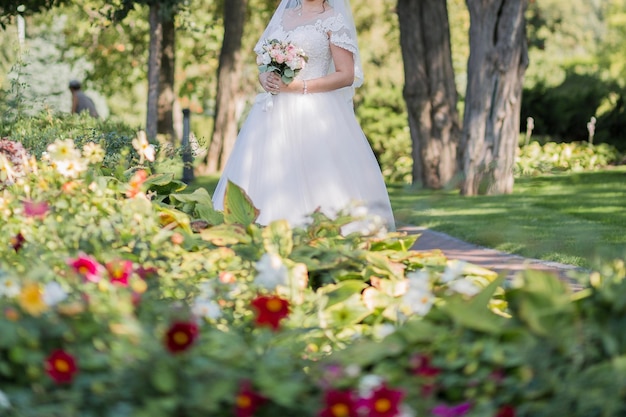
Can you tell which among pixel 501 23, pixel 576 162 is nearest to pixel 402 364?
pixel 501 23

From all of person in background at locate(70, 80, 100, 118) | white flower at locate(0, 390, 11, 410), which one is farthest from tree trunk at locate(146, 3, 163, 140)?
white flower at locate(0, 390, 11, 410)

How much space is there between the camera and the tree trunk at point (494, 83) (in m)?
13.8

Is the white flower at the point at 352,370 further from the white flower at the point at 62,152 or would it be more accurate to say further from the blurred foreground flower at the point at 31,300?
the white flower at the point at 62,152

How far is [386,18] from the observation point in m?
30.4

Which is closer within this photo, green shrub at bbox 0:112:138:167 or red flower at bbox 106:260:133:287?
red flower at bbox 106:260:133:287

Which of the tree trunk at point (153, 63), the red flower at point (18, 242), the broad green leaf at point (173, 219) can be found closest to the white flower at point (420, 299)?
the broad green leaf at point (173, 219)

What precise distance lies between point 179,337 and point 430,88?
45.6 feet

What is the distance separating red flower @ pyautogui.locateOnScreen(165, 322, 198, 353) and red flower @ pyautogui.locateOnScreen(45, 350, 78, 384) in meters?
0.23

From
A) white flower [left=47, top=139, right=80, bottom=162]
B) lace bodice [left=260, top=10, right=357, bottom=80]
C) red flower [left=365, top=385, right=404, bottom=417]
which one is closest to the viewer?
red flower [left=365, top=385, right=404, bottom=417]

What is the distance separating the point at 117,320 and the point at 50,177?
1840 mm

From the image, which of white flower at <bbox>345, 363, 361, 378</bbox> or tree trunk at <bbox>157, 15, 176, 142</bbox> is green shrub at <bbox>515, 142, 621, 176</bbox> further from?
white flower at <bbox>345, 363, 361, 378</bbox>

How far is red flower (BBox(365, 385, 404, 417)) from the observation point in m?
2.55

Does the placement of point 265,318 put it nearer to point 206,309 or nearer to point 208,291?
point 206,309

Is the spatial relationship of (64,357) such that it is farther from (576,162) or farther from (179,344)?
(576,162)
